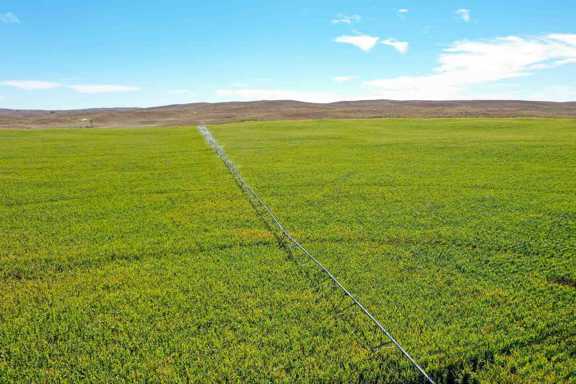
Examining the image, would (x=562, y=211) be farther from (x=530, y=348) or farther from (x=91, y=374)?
(x=91, y=374)

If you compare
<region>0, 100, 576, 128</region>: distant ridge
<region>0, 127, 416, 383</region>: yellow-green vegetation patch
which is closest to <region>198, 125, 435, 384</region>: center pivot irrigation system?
<region>0, 127, 416, 383</region>: yellow-green vegetation patch

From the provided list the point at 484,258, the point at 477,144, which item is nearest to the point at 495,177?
the point at 484,258

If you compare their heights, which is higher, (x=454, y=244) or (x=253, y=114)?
(x=253, y=114)

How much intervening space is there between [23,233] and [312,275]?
5.94 m

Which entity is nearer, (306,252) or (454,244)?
(306,252)

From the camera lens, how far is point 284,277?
5.45 meters

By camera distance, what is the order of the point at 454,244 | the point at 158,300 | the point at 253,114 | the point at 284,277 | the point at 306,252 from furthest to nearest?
the point at 253,114 → the point at 454,244 → the point at 306,252 → the point at 284,277 → the point at 158,300

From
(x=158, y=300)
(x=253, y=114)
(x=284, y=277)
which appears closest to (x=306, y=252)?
(x=284, y=277)

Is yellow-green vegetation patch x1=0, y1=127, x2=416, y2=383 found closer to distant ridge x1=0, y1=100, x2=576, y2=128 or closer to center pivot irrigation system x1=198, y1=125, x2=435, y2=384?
Result: center pivot irrigation system x1=198, y1=125, x2=435, y2=384

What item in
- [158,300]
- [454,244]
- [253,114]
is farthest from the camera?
[253,114]

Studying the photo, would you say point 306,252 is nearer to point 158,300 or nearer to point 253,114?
point 158,300

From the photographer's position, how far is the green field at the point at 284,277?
378cm

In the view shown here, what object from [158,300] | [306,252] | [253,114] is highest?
[253,114]

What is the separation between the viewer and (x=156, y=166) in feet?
47.0
